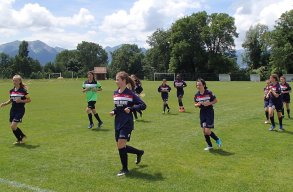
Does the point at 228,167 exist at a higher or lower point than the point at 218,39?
lower

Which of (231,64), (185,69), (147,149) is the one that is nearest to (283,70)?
(231,64)

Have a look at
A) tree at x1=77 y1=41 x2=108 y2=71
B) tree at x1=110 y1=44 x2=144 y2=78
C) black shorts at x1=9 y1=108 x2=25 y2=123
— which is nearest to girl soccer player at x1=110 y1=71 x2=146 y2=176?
black shorts at x1=9 y1=108 x2=25 y2=123

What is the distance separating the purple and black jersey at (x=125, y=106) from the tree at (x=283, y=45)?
83225 mm

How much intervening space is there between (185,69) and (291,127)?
82.6 m

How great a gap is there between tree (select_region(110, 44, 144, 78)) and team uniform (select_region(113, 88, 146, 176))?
395ft

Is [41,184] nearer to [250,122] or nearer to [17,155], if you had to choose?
[17,155]

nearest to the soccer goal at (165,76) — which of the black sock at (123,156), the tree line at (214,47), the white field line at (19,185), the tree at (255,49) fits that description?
the tree line at (214,47)

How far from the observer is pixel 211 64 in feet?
303

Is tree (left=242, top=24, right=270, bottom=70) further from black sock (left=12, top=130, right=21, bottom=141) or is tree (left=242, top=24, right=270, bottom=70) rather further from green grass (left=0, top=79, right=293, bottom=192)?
black sock (left=12, top=130, right=21, bottom=141)

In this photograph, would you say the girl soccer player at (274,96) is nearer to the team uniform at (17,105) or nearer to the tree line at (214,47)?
the team uniform at (17,105)

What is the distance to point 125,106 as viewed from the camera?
8.22 m

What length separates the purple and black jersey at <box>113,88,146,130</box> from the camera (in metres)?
8.11

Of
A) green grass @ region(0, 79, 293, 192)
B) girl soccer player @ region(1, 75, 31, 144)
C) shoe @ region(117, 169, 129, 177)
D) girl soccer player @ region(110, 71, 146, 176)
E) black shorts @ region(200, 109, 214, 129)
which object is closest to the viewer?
green grass @ region(0, 79, 293, 192)

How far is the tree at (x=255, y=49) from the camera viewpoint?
342ft
